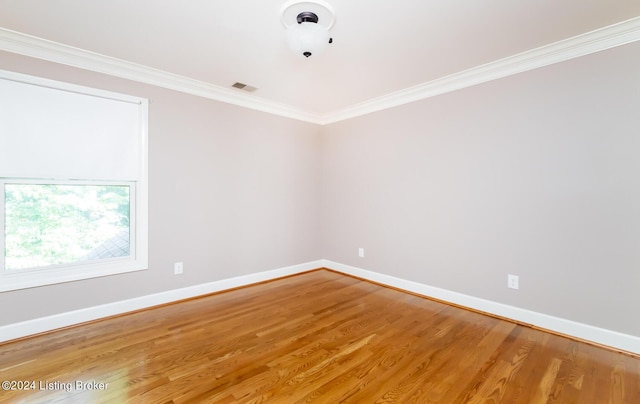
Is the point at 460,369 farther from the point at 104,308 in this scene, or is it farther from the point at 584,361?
the point at 104,308

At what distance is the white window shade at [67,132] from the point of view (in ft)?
7.42

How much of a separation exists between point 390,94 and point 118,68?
2.90 metres

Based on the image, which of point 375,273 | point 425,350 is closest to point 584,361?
point 425,350

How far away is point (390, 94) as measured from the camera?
3488 millimetres

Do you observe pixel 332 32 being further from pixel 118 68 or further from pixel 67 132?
pixel 67 132

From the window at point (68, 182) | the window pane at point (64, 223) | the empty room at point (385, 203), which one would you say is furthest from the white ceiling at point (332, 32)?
the window pane at point (64, 223)


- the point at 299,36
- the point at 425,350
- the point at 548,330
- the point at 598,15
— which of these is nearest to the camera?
the point at 299,36

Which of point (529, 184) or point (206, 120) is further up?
point (206, 120)

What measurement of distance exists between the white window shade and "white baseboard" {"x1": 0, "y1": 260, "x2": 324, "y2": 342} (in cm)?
121

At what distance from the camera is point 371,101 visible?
373 cm

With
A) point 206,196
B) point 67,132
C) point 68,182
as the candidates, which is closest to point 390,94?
point 206,196

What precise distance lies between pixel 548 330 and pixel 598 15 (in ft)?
8.09

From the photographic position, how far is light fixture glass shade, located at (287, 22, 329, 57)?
6.00ft

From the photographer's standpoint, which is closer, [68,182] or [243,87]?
[68,182]
